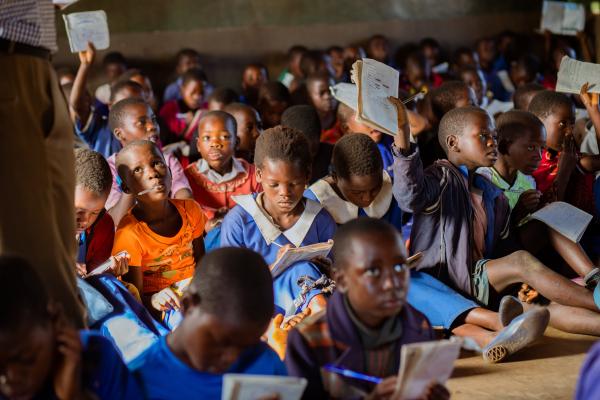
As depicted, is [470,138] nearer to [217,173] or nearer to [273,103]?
[217,173]

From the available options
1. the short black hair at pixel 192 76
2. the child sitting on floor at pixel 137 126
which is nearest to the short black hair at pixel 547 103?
the child sitting on floor at pixel 137 126

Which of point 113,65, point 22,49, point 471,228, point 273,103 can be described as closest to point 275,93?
point 273,103

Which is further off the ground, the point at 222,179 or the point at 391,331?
the point at 391,331

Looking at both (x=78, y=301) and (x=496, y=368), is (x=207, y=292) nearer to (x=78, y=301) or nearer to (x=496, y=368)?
(x=78, y=301)

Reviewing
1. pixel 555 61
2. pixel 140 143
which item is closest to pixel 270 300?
pixel 140 143

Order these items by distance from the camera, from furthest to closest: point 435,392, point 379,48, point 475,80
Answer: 1. point 379,48
2. point 475,80
3. point 435,392

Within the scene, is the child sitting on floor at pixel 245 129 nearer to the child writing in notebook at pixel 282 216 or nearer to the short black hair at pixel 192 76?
the child writing in notebook at pixel 282 216

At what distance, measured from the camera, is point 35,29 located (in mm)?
1881

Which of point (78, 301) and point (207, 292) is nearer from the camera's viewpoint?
point (207, 292)

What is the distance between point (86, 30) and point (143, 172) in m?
1.76

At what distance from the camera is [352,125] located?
4258 millimetres

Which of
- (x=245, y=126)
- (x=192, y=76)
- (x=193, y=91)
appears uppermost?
(x=245, y=126)

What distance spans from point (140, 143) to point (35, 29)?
1.31m

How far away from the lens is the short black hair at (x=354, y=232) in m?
1.91
